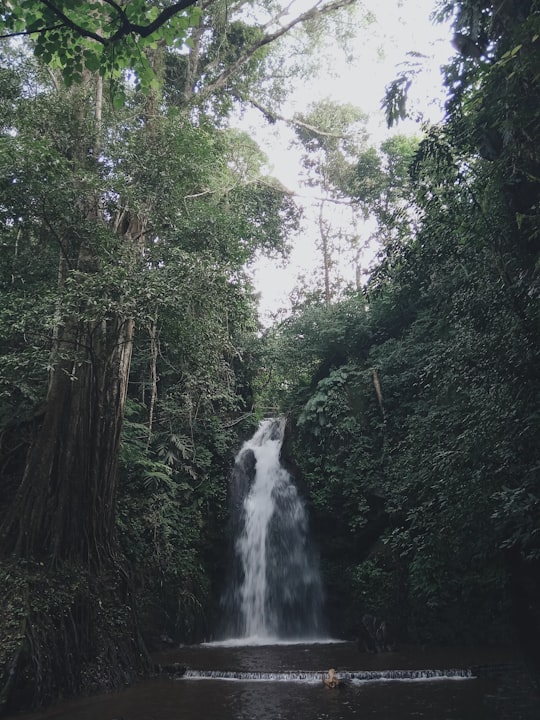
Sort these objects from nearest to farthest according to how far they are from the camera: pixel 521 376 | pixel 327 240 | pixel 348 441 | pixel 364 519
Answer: pixel 521 376 → pixel 364 519 → pixel 348 441 → pixel 327 240

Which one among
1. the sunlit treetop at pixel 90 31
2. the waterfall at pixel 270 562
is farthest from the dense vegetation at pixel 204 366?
the waterfall at pixel 270 562

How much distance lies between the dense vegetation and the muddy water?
0.59m

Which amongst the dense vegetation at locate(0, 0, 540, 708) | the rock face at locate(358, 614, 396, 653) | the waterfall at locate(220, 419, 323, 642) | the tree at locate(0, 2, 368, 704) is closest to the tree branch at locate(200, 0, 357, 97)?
the dense vegetation at locate(0, 0, 540, 708)

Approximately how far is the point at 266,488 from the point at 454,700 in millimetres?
8109

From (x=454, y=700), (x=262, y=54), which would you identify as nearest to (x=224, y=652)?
(x=454, y=700)

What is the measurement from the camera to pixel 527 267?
5086 millimetres

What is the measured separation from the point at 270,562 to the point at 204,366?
593 centimetres

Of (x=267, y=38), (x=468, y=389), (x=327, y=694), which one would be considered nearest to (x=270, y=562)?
(x=327, y=694)

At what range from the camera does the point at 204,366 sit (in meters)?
9.64

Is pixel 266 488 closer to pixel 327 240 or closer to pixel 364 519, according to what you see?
pixel 364 519

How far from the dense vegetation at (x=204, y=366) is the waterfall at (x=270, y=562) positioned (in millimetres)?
499

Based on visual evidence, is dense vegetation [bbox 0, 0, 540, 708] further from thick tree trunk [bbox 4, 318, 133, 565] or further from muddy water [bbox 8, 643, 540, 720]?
muddy water [bbox 8, 643, 540, 720]

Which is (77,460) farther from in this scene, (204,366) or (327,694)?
(327,694)

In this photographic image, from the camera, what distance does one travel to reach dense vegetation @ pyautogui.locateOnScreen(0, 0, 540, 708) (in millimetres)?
5137
